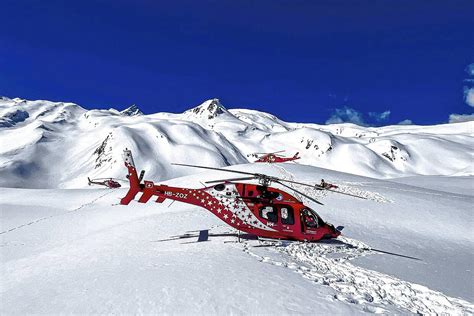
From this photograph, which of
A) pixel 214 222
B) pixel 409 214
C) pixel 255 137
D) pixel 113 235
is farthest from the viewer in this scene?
pixel 255 137

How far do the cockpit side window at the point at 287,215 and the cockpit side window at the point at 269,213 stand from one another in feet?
0.94

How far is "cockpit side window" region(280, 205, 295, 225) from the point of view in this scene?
1385 centimetres

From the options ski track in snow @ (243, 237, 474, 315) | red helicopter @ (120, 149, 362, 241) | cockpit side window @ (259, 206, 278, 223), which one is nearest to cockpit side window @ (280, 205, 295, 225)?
red helicopter @ (120, 149, 362, 241)

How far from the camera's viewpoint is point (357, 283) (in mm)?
10336

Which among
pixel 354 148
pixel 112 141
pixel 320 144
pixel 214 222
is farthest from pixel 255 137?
pixel 214 222

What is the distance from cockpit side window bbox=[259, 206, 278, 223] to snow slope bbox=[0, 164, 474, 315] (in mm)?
1123

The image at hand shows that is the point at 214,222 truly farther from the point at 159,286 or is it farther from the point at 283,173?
the point at 283,173

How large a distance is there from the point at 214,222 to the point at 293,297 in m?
9.57

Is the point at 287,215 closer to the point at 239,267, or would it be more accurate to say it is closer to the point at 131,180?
the point at 239,267

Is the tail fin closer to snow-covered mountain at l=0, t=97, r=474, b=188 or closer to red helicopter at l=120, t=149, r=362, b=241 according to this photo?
red helicopter at l=120, t=149, r=362, b=241

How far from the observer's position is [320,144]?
514 ft

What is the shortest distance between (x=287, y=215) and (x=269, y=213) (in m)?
0.77

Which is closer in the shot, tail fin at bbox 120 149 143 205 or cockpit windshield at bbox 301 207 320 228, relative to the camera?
cockpit windshield at bbox 301 207 320 228

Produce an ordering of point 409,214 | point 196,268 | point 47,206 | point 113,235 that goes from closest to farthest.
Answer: point 196,268
point 113,235
point 409,214
point 47,206
